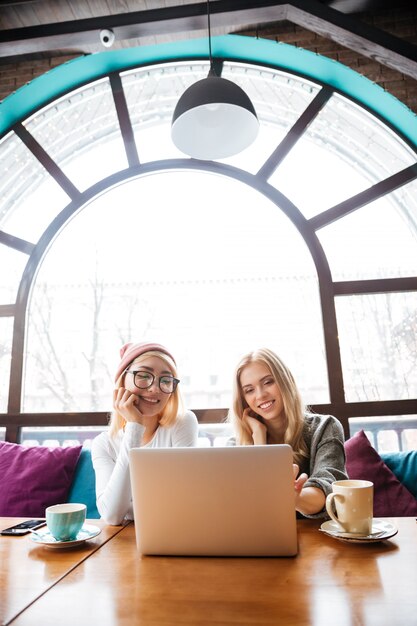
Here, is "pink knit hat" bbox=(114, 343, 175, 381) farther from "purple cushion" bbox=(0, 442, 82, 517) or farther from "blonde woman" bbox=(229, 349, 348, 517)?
"purple cushion" bbox=(0, 442, 82, 517)

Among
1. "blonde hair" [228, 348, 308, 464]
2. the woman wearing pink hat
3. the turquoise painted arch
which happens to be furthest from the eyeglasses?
the turquoise painted arch

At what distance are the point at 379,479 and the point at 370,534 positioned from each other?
1158mm

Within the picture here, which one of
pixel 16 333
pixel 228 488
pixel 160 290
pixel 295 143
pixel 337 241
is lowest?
pixel 228 488

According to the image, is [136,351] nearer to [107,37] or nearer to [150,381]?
[150,381]

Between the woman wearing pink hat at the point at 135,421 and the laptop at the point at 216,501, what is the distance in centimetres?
39

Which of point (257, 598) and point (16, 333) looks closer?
point (257, 598)

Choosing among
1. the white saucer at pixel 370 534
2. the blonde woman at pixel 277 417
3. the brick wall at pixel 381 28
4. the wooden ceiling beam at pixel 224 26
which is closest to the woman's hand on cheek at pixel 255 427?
the blonde woman at pixel 277 417

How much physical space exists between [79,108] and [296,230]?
6.41 ft

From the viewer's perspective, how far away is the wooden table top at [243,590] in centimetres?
69

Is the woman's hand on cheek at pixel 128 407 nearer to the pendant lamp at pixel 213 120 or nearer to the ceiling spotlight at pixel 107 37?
the pendant lamp at pixel 213 120

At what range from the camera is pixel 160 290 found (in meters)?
3.15

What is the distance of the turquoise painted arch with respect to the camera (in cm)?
286

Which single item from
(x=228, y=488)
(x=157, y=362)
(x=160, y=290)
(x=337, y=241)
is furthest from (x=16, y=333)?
(x=228, y=488)

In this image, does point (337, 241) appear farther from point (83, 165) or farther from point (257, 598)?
point (257, 598)
